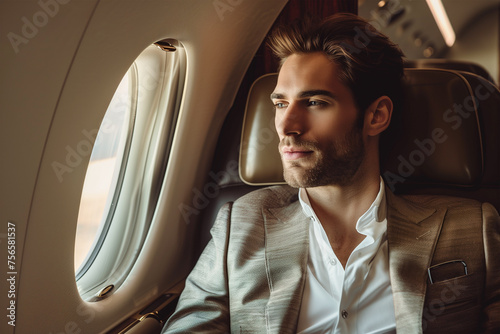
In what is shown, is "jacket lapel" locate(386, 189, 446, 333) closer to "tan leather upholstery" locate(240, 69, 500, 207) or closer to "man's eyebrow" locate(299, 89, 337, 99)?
"tan leather upholstery" locate(240, 69, 500, 207)

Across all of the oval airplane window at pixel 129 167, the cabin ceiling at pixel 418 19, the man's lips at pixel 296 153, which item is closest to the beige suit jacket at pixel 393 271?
the man's lips at pixel 296 153

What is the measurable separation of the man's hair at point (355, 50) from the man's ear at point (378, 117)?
2 cm

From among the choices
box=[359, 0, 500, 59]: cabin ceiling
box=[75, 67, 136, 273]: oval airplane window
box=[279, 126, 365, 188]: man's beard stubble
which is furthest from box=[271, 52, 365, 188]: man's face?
box=[359, 0, 500, 59]: cabin ceiling

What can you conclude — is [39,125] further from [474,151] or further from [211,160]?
[474,151]

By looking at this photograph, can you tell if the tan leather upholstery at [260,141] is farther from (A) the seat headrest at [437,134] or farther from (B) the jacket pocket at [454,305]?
(B) the jacket pocket at [454,305]

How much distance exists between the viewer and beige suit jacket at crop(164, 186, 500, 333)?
1.39 metres

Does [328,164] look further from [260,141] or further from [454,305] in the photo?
[454,305]

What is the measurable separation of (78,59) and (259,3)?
1.08 meters

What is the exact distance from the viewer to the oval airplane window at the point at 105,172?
5.22 feet

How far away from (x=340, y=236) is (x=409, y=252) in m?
0.24

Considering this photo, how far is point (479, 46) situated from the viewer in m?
9.77

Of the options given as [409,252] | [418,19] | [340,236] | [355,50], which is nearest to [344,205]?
[340,236]

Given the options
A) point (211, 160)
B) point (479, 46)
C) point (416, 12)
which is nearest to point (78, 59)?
point (211, 160)

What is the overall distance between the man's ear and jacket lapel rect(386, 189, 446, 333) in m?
0.25
